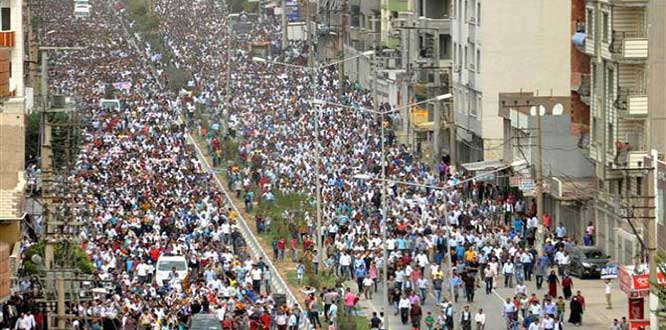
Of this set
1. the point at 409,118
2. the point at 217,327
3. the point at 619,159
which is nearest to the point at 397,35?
the point at 409,118

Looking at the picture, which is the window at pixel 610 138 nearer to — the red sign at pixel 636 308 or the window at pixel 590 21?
the window at pixel 590 21

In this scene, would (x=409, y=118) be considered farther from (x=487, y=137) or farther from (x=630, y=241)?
(x=630, y=241)

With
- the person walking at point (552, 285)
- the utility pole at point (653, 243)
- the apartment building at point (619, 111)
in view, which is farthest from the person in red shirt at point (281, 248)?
the person walking at point (552, 285)

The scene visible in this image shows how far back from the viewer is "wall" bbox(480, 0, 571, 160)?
369 ft

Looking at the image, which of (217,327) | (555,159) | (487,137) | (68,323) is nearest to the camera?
(68,323)

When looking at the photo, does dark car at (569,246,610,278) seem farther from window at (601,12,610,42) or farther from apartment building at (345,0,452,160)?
apartment building at (345,0,452,160)

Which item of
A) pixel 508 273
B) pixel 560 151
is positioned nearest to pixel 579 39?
pixel 560 151

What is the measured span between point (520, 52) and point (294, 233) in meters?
21.0

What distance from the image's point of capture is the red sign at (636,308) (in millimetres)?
73250

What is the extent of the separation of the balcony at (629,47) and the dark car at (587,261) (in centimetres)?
580

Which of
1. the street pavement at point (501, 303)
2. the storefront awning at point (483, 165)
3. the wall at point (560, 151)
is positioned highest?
the wall at point (560, 151)

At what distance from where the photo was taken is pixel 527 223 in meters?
92.7

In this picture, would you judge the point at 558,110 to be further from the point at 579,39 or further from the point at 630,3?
the point at 630,3

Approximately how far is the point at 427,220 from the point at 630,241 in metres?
7.65
